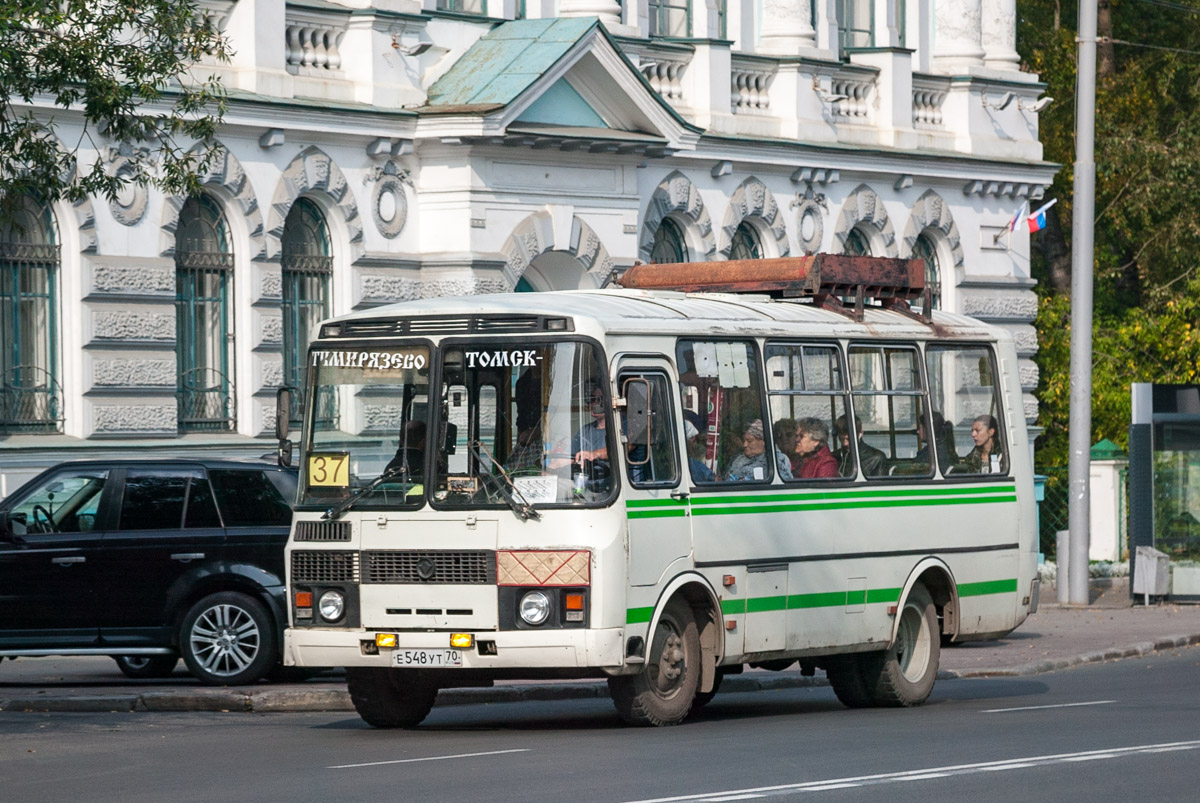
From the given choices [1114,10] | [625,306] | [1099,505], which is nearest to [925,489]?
[625,306]

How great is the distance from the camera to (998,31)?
35.0 meters

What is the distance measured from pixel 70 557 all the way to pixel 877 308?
6034 mm

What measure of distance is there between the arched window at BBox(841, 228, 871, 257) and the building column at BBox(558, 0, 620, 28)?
18.3ft

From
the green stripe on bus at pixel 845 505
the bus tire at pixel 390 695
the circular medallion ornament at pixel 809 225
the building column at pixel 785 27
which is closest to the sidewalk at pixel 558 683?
the bus tire at pixel 390 695

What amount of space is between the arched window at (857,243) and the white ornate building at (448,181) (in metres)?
0.13

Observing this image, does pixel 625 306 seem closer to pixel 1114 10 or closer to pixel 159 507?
pixel 159 507

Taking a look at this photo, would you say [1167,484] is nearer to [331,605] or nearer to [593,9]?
[593,9]

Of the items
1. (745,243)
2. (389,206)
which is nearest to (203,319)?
(389,206)

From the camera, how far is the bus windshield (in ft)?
47.1

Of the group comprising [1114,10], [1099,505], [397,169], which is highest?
[1114,10]

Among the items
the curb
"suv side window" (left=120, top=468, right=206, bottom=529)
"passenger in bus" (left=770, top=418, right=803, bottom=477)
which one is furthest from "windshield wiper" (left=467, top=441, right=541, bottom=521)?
"suv side window" (left=120, top=468, right=206, bottom=529)

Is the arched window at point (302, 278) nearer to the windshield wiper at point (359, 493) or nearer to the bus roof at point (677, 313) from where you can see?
the bus roof at point (677, 313)

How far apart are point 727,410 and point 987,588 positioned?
3071 mm

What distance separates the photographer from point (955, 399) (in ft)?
58.0
